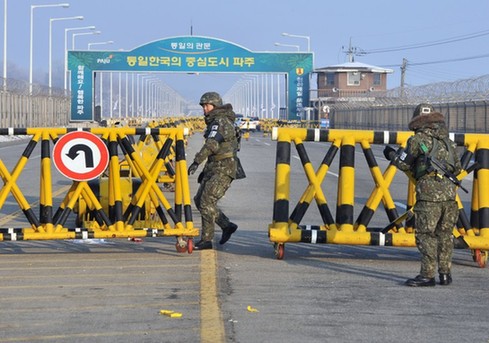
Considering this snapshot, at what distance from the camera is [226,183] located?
1255cm

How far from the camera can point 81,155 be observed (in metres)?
12.4

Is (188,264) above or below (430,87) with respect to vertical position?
below

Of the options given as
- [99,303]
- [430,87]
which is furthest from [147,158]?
[430,87]

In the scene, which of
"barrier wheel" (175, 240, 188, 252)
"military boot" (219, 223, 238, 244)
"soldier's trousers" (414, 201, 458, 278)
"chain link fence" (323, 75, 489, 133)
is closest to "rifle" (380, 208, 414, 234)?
"soldier's trousers" (414, 201, 458, 278)

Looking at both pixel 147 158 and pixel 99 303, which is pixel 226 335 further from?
pixel 147 158

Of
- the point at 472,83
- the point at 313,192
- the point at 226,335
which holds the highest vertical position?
the point at 472,83

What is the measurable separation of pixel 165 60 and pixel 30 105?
1618 cm

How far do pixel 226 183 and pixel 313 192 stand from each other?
1021 millimetres

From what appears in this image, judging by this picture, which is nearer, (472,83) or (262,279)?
(262,279)

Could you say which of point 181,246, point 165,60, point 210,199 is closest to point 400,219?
point 210,199

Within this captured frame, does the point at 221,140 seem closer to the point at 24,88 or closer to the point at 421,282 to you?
the point at 421,282

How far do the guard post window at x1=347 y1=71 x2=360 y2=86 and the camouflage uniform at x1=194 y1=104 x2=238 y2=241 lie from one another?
96727mm

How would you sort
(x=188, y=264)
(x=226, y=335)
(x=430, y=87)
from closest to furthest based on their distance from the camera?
(x=226, y=335) → (x=188, y=264) → (x=430, y=87)

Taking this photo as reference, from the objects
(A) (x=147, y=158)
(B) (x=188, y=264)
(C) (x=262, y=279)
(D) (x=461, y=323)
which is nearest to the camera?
(D) (x=461, y=323)
